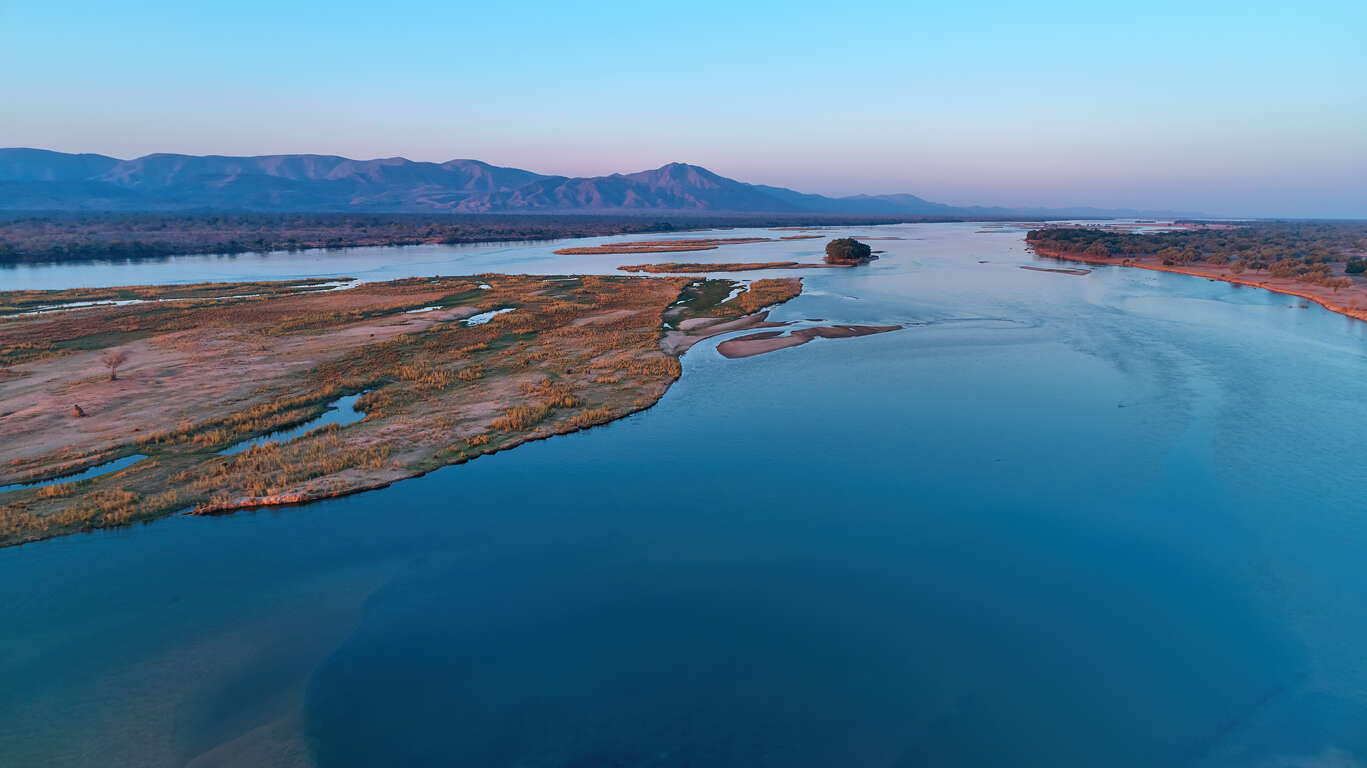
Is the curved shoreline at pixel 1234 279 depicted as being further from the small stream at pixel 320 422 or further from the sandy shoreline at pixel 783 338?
the small stream at pixel 320 422

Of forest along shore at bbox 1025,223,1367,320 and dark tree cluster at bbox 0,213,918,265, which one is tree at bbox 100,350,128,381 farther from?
forest along shore at bbox 1025,223,1367,320

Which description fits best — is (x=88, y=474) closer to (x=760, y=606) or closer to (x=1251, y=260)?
(x=760, y=606)

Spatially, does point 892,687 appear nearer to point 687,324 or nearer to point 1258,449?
point 1258,449

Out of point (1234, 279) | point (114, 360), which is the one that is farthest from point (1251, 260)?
point (114, 360)

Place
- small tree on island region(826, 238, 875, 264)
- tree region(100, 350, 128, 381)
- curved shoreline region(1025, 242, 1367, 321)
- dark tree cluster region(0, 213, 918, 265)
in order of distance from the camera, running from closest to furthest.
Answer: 1. tree region(100, 350, 128, 381)
2. curved shoreline region(1025, 242, 1367, 321)
3. small tree on island region(826, 238, 875, 264)
4. dark tree cluster region(0, 213, 918, 265)

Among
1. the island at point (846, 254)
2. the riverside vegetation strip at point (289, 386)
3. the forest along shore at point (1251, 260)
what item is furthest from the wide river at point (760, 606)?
the island at point (846, 254)

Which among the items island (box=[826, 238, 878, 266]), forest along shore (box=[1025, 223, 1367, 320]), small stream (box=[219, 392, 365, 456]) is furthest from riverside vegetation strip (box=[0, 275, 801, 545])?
forest along shore (box=[1025, 223, 1367, 320])
